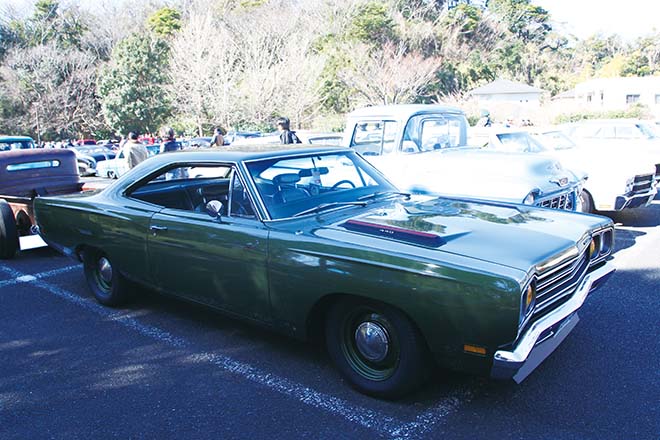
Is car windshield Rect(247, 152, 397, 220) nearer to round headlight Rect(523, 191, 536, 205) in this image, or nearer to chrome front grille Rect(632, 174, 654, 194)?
round headlight Rect(523, 191, 536, 205)

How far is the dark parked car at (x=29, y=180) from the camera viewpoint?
7184 mm

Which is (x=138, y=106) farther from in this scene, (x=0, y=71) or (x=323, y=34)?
(x=323, y=34)

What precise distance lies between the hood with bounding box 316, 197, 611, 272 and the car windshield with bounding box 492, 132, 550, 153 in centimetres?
569

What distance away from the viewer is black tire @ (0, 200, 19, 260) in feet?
22.3

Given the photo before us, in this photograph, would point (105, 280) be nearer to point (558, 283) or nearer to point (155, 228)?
point (155, 228)

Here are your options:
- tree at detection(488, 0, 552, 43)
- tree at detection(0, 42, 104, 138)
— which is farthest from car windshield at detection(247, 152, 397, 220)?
tree at detection(488, 0, 552, 43)

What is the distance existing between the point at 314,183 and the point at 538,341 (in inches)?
78.7

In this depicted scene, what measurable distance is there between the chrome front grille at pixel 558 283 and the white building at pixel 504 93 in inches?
1875

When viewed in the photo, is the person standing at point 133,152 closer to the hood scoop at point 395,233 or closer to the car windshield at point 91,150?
the hood scoop at point 395,233

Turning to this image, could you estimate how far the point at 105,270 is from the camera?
199 inches

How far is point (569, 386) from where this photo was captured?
3.37 meters

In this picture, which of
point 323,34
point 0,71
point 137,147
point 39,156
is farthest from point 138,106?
point 39,156

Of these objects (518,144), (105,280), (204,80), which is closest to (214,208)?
(105,280)

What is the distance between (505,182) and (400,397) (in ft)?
11.9
